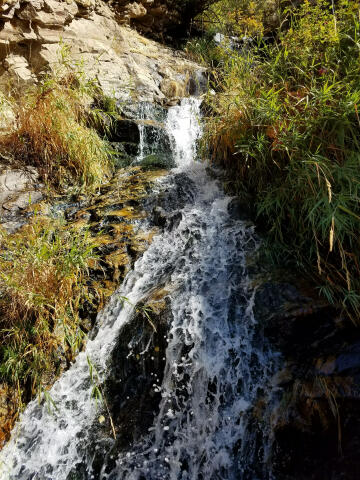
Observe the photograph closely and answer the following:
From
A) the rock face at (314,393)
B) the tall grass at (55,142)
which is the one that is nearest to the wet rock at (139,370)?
the rock face at (314,393)

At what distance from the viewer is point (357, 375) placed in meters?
1.64

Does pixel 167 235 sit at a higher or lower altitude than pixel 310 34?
lower

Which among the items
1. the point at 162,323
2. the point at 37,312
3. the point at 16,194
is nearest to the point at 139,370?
the point at 162,323

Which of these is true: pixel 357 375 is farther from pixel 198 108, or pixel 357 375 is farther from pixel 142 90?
pixel 142 90

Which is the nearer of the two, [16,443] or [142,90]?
[16,443]

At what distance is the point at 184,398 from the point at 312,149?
6.85ft

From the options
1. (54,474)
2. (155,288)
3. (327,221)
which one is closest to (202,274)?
(155,288)

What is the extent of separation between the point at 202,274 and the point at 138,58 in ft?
20.6

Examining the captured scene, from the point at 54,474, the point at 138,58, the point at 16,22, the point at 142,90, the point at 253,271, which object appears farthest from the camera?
the point at 138,58

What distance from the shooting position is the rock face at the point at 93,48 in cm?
464

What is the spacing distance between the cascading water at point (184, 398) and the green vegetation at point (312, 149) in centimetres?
51

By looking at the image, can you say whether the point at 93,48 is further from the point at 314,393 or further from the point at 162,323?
the point at 314,393

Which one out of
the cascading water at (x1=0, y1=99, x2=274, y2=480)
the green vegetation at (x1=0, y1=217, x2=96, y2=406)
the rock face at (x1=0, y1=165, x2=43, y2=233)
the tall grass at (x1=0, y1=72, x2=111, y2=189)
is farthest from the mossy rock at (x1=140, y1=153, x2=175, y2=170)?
the green vegetation at (x1=0, y1=217, x2=96, y2=406)

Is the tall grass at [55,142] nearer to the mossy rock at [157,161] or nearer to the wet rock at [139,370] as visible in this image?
the mossy rock at [157,161]
